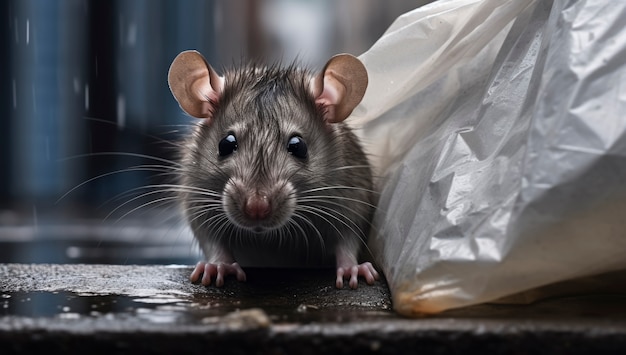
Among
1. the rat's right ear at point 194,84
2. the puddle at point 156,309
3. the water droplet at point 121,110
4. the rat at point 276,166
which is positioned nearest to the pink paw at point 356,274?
the rat at point 276,166

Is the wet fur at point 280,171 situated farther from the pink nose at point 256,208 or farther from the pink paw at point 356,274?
the pink paw at point 356,274

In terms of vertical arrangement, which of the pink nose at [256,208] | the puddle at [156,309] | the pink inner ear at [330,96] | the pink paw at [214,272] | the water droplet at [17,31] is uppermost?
the water droplet at [17,31]

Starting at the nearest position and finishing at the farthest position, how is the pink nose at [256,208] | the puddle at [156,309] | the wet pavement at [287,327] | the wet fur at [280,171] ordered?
1. the wet pavement at [287,327]
2. the puddle at [156,309]
3. the pink nose at [256,208]
4. the wet fur at [280,171]

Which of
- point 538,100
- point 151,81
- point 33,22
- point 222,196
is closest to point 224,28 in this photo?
point 151,81

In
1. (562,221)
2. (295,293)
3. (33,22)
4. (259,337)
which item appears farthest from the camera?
(33,22)

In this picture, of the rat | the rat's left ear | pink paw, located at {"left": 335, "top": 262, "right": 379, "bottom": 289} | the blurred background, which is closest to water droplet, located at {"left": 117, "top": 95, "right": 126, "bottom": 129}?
the blurred background

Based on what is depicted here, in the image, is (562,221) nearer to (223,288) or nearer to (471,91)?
(471,91)

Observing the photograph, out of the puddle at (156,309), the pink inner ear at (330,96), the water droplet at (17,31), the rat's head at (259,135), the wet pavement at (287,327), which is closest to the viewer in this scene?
the wet pavement at (287,327)

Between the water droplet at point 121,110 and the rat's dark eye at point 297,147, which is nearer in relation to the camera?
the rat's dark eye at point 297,147
